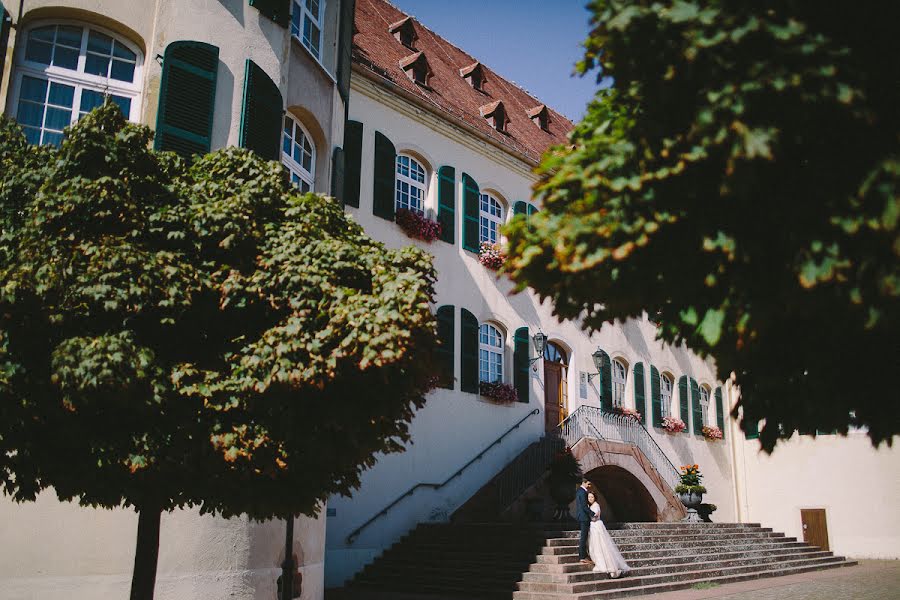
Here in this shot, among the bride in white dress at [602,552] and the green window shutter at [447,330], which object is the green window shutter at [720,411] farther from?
the bride in white dress at [602,552]

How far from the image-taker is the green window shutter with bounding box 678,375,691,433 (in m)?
24.0

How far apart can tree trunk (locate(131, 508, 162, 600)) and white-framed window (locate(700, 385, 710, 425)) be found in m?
21.4

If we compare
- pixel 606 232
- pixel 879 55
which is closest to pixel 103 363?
pixel 606 232

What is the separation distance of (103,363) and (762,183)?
4236mm

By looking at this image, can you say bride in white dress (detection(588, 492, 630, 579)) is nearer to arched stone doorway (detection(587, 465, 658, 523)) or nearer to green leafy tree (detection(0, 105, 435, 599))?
arched stone doorway (detection(587, 465, 658, 523))

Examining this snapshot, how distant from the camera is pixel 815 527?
2366 cm

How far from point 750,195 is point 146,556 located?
5287mm

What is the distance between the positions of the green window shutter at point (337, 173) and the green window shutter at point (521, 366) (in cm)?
675

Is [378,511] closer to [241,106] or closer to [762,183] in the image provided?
[241,106]

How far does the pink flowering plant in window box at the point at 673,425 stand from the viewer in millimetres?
22909

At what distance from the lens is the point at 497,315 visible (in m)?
17.7

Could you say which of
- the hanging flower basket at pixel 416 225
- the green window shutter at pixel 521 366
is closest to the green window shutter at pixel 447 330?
the hanging flower basket at pixel 416 225

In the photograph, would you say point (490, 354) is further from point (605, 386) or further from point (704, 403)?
point (704, 403)

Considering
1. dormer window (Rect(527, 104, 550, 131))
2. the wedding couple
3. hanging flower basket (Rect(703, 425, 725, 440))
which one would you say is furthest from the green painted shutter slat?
the wedding couple
